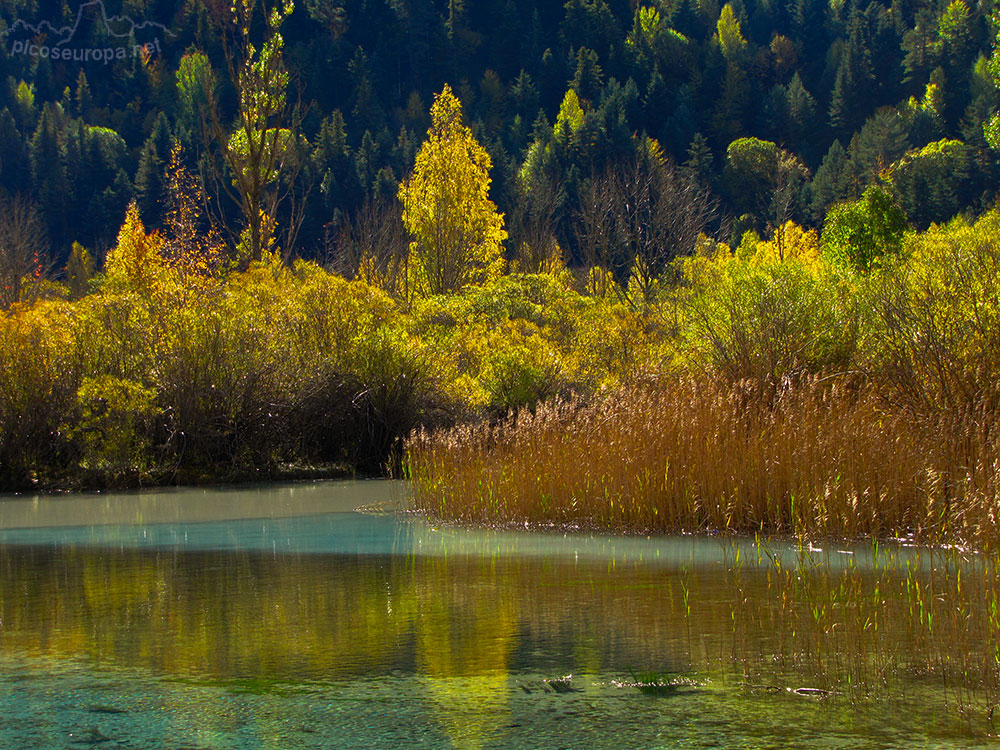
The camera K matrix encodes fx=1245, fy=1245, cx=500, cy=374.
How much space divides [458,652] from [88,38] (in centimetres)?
16745

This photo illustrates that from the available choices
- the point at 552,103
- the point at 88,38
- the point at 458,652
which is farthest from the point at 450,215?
the point at 88,38

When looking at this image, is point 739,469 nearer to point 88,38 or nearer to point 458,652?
point 458,652

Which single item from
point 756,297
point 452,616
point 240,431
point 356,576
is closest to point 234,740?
point 452,616

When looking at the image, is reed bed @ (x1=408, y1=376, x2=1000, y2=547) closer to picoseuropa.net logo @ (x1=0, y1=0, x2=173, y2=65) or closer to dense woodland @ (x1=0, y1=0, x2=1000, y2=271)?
dense woodland @ (x1=0, y1=0, x2=1000, y2=271)

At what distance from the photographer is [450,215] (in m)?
38.3

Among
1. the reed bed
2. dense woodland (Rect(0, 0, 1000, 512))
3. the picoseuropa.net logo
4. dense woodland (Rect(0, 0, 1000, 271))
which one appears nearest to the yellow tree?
dense woodland (Rect(0, 0, 1000, 512))

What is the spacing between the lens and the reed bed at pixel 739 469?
10109mm

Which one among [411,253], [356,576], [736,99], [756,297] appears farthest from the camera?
[736,99]

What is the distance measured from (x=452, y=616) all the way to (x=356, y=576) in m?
1.84

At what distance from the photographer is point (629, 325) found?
24.3 metres

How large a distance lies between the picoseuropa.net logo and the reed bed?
149 metres

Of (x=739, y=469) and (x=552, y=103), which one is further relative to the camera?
(x=552, y=103)

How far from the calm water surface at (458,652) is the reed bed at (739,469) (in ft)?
1.83

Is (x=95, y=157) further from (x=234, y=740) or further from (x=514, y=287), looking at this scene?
(x=234, y=740)
